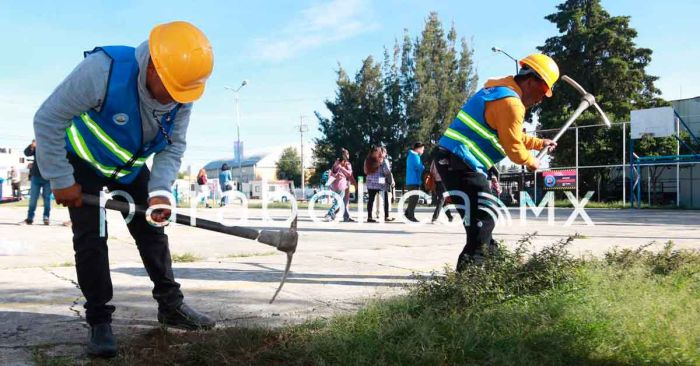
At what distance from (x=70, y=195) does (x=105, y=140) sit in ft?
1.06

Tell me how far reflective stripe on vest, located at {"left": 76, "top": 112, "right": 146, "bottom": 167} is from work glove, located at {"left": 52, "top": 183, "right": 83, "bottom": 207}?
9.7 inches

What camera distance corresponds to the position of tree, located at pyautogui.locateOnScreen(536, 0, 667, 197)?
3597cm

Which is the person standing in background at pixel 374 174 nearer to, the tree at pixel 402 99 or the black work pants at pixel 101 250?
the black work pants at pixel 101 250

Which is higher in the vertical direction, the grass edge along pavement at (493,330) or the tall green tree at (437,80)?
the tall green tree at (437,80)

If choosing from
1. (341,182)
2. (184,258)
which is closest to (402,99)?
(341,182)

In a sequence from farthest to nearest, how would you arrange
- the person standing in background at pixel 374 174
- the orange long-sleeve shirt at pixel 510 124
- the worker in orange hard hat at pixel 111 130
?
the person standing in background at pixel 374 174
the orange long-sleeve shirt at pixel 510 124
the worker in orange hard hat at pixel 111 130

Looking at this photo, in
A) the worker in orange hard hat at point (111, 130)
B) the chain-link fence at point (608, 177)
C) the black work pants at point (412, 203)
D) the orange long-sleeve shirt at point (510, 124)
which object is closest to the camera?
the worker in orange hard hat at point (111, 130)

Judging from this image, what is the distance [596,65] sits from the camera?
123 ft

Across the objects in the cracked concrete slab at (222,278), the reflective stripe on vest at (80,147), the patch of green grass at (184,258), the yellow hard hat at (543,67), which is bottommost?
the cracked concrete slab at (222,278)

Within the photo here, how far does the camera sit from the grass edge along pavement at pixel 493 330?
2.35 meters

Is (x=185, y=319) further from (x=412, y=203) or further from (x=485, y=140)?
→ (x=412, y=203)

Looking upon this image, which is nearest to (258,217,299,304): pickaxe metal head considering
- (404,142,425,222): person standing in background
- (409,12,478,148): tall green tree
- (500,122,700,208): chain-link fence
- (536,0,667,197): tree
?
(404,142,425,222): person standing in background

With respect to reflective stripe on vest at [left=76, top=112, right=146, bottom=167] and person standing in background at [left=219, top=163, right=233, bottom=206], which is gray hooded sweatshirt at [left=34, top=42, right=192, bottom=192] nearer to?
reflective stripe on vest at [left=76, top=112, right=146, bottom=167]

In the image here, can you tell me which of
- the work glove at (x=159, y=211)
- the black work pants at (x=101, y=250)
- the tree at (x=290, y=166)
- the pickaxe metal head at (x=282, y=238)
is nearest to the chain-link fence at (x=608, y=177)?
the pickaxe metal head at (x=282, y=238)
